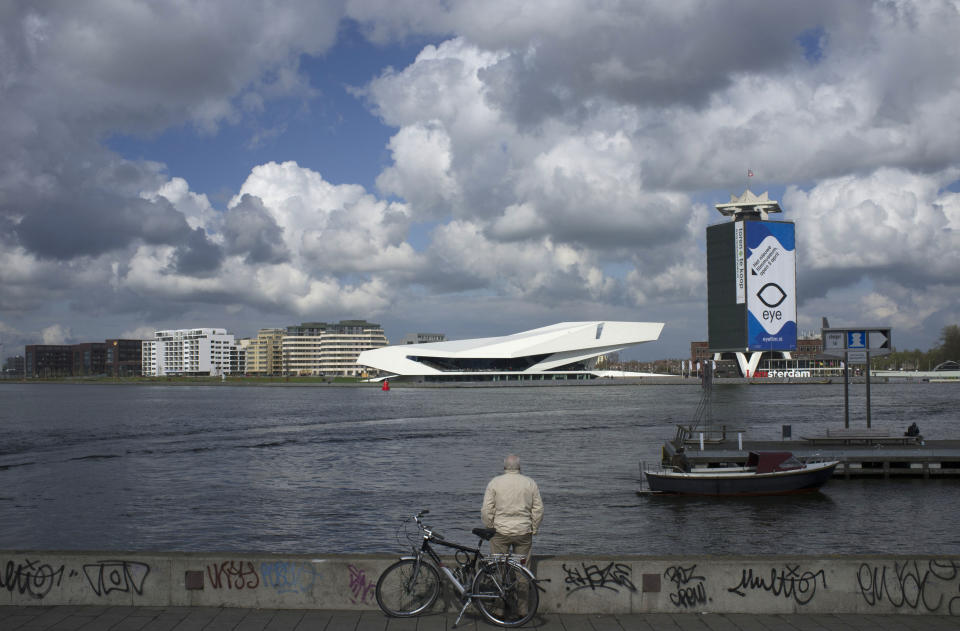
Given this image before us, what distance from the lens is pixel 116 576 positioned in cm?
797

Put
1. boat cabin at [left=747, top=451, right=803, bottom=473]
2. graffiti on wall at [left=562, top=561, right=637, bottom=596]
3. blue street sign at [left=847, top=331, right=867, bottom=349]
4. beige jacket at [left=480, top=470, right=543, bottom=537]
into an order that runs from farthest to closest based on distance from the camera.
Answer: blue street sign at [left=847, top=331, right=867, bottom=349]
boat cabin at [left=747, top=451, right=803, bottom=473]
beige jacket at [left=480, top=470, right=543, bottom=537]
graffiti on wall at [left=562, top=561, right=637, bottom=596]

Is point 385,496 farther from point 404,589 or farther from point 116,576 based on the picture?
point 404,589

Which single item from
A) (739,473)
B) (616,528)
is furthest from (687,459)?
(616,528)

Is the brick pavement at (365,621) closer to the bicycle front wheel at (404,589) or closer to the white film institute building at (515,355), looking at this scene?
the bicycle front wheel at (404,589)

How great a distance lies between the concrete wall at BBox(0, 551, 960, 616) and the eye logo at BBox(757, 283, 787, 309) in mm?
167455

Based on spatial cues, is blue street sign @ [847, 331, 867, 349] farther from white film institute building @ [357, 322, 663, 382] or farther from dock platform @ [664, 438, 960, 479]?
white film institute building @ [357, 322, 663, 382]

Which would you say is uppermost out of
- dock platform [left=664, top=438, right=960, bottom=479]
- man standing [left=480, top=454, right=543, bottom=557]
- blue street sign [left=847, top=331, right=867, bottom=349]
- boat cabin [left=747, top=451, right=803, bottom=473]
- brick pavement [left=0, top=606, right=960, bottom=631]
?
blue street sign [left=847, top=331, right=867, bottom=349]

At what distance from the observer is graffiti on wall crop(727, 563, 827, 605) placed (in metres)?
7.82

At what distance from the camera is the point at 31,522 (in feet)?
75.1

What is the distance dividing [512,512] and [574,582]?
86cm

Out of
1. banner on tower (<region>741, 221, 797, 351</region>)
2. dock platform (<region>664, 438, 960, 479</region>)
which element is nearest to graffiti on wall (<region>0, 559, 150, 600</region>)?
dock platform (<region>664, 438, 960, 479</region>)

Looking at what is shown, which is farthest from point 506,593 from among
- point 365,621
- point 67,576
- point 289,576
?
point 67,576

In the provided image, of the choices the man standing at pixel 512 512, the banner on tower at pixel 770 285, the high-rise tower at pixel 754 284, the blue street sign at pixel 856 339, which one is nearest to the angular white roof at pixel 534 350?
the high-rise tower at pixel 754 284

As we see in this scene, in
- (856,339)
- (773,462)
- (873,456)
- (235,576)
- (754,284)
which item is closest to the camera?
(235,576)
